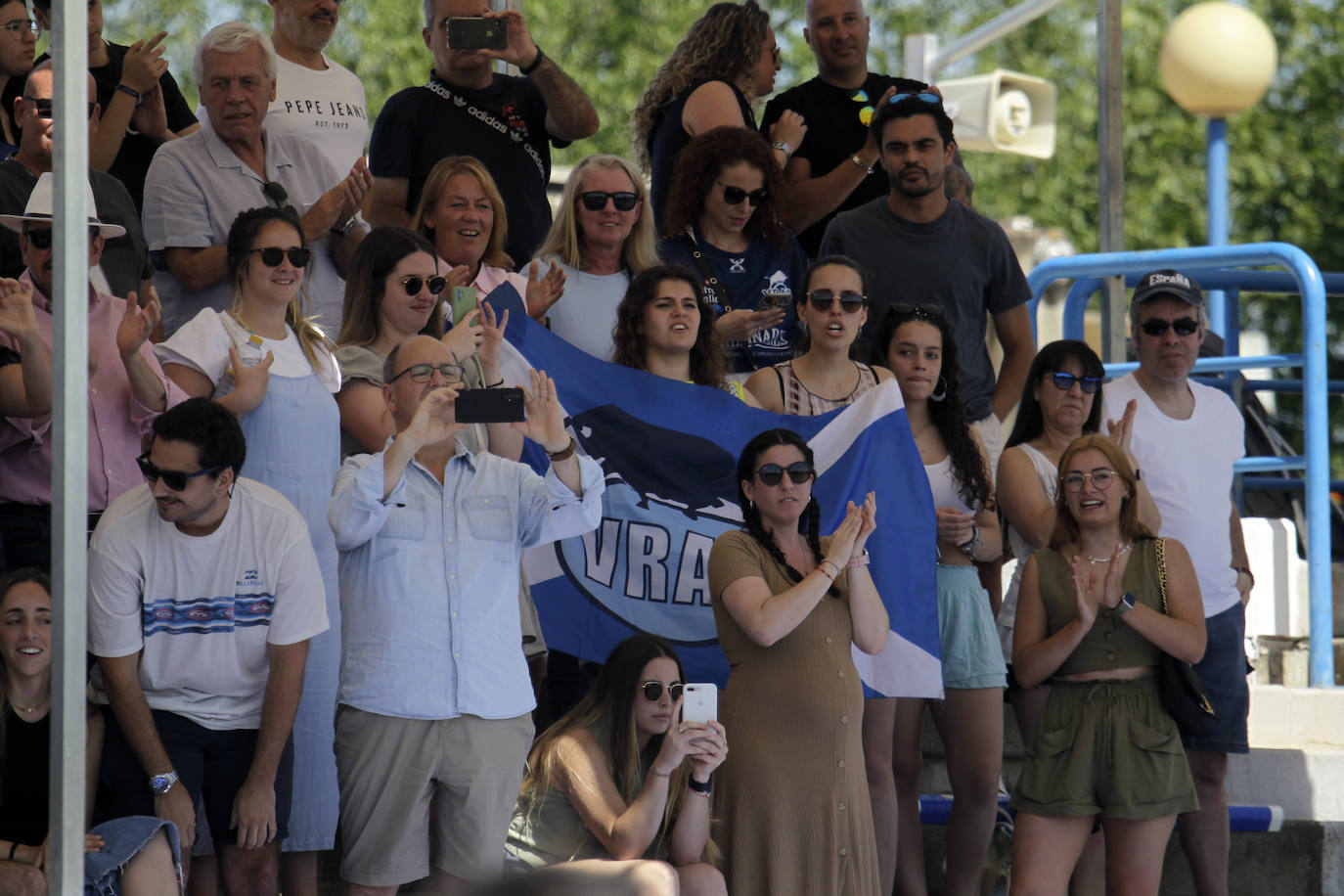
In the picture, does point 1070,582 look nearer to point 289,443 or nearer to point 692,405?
point 692,405

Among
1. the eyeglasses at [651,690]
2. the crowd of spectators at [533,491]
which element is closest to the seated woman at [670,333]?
the crowd of spectators at [533,491]

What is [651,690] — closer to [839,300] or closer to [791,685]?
[791,685]

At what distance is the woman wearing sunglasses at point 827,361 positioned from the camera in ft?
19.5

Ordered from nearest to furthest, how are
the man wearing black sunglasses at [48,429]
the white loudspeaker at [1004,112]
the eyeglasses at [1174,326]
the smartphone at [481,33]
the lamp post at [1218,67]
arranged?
the man wearing black sunglasses at [48,429]
the eyeglasses at [1174,326]
the smartphone at [481,33]
the lamp post at [1218,67]
the white loudspeaker at [1004,112]

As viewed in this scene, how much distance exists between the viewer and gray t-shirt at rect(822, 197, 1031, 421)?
6555mm

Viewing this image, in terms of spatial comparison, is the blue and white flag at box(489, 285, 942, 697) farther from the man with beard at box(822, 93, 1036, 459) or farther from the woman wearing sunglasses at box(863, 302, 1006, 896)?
the man with beard at box(822, 93, 1036, 459)

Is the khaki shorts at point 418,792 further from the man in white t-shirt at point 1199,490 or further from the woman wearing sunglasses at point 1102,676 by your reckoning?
the man in white t-shirt at point 1199,490

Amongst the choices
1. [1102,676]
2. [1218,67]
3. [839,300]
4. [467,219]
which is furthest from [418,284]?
[1218,67]

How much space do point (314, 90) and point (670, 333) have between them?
70.3 inches

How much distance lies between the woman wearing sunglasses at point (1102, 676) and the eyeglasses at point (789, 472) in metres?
0.97

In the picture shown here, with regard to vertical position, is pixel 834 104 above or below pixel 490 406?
above

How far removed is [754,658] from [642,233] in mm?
1731

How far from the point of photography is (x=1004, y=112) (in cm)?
1330

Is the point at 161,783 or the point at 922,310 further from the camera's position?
the point at 922,310
